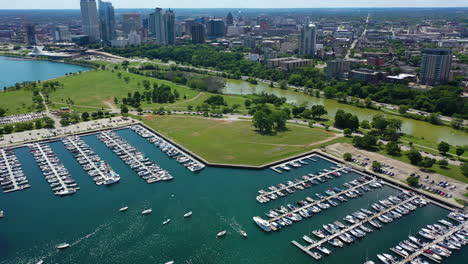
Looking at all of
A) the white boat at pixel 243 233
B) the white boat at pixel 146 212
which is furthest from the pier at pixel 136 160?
the white boat at pixel 243 233

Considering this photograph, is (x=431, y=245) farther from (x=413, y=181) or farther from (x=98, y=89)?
(x=98, y=89)

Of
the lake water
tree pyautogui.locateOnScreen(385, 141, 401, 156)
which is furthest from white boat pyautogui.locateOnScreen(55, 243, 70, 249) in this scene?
the lake water

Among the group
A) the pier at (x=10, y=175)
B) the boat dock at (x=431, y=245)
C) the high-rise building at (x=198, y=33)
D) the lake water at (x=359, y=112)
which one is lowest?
the boat dock at (x=431, y=245)

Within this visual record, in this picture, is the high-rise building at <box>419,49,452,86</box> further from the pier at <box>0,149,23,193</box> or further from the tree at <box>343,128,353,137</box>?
the pier at <box>0,149,23,193</box>

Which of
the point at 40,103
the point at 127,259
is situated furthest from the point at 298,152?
the point at 40,103

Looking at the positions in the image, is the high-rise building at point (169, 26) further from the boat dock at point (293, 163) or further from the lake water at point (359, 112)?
the boat dock at point (293, 163)

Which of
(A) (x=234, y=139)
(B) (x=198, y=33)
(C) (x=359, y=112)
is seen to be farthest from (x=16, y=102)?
(B) (x=198, y=33)
